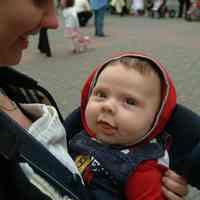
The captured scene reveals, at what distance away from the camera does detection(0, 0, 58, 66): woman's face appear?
0.77m

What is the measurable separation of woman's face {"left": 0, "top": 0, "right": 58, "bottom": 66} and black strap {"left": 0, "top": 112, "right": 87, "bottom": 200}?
13cm

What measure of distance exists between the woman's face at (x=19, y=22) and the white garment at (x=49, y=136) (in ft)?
0.62

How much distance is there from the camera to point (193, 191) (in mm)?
2738

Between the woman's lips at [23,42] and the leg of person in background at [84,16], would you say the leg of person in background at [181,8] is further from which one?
the woman's lips at [23,42]

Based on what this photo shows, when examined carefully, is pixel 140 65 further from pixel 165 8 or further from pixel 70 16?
pixel 165 8

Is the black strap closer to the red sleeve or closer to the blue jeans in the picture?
the red sleeve

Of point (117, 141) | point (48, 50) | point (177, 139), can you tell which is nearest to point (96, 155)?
point (117, 141)

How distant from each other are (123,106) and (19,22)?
24.3 inches

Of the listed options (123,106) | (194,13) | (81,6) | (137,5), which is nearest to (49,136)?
(123,106)

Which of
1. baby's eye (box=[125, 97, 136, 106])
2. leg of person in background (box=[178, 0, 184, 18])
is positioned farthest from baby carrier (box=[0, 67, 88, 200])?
leg of person in background (box=[178, 0, 184, 18])

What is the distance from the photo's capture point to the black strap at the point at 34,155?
0.82 meters

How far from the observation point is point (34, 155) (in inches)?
33.1

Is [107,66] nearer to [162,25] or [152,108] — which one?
[152,108]

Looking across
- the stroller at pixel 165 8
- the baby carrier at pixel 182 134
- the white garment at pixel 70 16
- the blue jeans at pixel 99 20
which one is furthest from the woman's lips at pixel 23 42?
the stroller at pixel 165 8
